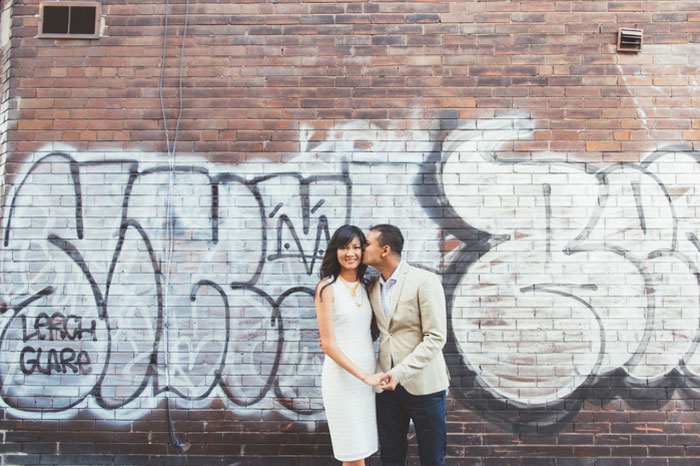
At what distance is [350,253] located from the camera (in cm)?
304

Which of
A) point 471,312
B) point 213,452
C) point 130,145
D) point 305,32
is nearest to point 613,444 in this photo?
point 471,312

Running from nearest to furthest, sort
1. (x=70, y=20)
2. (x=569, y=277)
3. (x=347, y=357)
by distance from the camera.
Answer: (x=347, y=357) < (x=569, y=277) < (x=70, y=20)

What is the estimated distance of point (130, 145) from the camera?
164 inches

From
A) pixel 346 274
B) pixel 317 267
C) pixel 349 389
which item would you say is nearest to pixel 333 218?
pixel 317 267

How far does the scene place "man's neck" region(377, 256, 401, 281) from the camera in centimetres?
312

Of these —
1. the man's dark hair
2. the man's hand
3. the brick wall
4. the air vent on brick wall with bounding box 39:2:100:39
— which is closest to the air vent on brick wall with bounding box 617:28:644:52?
the brick wall

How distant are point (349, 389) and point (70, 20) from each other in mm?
3638

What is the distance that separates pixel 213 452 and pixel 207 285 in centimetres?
126

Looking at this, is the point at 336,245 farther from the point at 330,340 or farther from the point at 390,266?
the point at 330,340

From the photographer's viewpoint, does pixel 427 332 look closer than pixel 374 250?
Yes

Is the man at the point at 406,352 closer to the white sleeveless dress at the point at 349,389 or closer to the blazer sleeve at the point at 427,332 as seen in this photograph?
the blazer sleeve at the point at 427,332

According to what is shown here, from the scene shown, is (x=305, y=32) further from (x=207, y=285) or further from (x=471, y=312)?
(x=471, y=312)

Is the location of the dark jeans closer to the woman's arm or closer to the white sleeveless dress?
the white sleeveless dress

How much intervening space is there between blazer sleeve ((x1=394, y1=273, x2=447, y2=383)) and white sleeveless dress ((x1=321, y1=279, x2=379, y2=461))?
260mm
